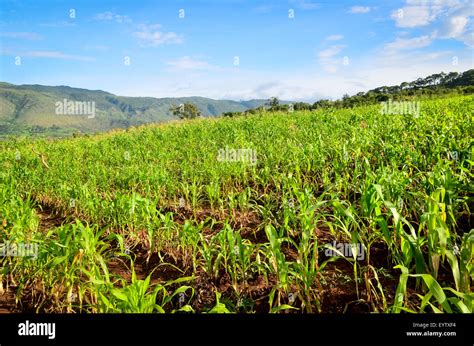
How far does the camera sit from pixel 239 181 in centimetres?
533

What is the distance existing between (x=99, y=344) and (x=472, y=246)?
2.06m

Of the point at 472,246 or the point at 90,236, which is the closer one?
the point at 472,246

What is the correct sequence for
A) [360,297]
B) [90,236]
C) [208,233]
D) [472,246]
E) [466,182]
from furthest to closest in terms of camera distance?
[208,233], [466,182], [90,236], [360,297], [472,246]

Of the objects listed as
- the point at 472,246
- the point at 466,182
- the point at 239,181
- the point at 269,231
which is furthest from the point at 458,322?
the point at 239,181

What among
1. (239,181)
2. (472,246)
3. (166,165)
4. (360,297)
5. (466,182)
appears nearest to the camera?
(472,246)

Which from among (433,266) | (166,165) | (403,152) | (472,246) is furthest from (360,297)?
(166,165)

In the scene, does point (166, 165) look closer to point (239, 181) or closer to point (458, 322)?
point (239, 181)

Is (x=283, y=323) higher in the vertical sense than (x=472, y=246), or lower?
lower

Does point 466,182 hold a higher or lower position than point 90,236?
higher

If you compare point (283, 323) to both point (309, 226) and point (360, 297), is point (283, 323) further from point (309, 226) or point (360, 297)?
point (309, 226)

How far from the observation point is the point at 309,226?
8.17ft

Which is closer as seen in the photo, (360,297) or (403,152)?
(360,297)

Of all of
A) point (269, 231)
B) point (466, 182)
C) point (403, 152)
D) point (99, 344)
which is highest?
point (403, 152)

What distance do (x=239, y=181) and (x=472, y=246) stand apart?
3.77 m
